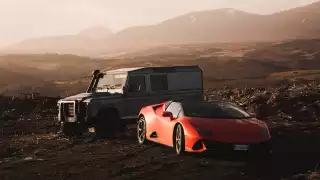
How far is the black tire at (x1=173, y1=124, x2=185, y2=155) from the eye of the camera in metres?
9.25

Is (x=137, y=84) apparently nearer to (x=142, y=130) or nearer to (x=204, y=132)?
(x=142, y=130)

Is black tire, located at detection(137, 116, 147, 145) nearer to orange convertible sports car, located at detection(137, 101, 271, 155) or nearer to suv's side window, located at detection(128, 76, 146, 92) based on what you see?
orange convertible sports car, located at detection(137, 101, 271, 155)

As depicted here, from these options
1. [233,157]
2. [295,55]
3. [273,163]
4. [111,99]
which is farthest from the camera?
[295,55]

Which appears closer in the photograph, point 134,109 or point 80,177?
point 80,177

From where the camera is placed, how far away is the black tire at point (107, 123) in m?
13.8

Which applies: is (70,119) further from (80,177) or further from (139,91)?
(80,177)

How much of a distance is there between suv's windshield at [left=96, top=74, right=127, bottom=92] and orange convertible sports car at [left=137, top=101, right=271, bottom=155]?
3.58 meters

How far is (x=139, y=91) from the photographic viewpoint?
1412 centimetres

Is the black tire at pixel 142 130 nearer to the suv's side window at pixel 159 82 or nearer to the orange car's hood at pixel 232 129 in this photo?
the orange car's hood at pixel 232 129

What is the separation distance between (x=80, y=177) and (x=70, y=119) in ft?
21.5

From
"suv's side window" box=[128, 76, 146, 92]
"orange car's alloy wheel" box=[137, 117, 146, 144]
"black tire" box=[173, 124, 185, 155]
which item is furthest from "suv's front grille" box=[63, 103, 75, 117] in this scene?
"black tire" box=[173, 124, 185, 155]

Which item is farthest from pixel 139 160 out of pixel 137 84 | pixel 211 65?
pixel 211 65

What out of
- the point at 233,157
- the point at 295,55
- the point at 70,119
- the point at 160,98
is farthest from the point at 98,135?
the point at 295,55

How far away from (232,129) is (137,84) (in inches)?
225
